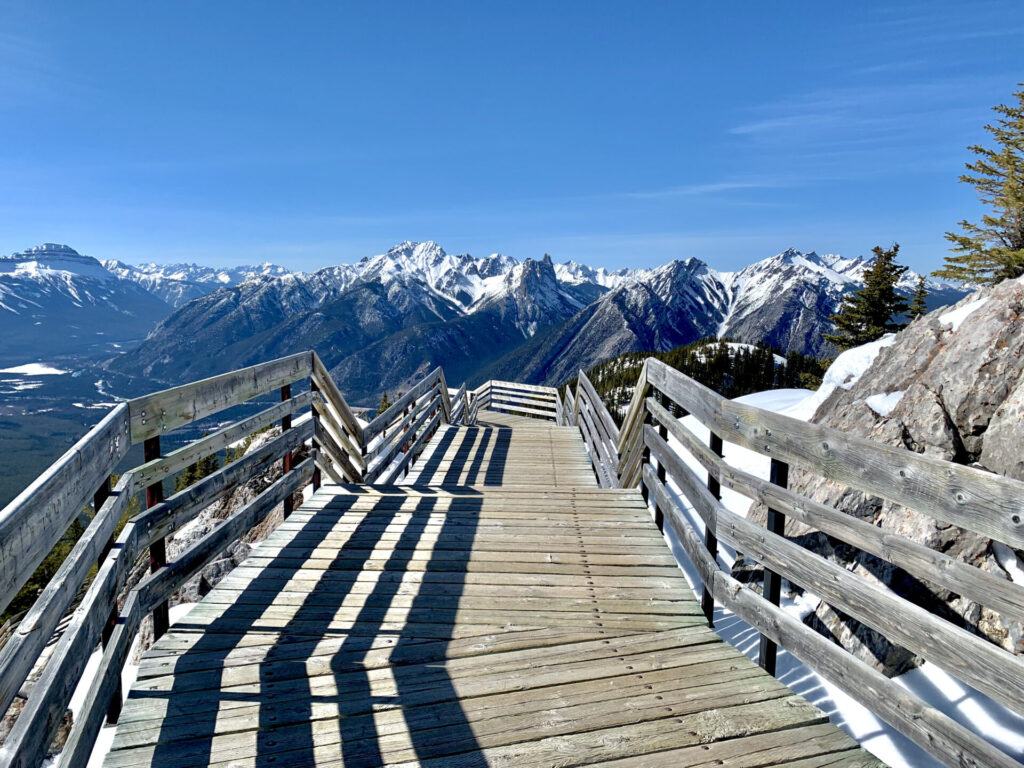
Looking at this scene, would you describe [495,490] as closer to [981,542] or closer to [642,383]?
[642,383]

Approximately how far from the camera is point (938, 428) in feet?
26.5

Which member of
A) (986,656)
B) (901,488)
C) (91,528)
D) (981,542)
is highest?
(901,488)

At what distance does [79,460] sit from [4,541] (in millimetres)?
854

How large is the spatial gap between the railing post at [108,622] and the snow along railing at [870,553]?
381cm

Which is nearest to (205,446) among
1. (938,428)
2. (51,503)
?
(51,503)

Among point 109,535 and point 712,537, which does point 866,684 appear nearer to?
point 712,537

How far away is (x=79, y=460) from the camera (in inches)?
113

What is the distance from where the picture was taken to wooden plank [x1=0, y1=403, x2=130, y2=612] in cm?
213

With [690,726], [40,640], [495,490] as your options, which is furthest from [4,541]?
[495,490]

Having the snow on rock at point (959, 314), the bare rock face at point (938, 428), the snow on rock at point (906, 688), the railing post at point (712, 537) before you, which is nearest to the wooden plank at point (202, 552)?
the railing post at point (712, 537)

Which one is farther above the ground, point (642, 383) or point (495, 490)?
point (642, 383)

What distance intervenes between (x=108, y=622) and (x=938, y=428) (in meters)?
9.46

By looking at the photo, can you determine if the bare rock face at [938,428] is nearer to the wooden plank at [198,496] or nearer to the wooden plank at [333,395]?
the wooden plank at [333,395]

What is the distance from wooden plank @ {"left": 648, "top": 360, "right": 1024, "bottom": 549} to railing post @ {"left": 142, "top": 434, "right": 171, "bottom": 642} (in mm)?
3944
